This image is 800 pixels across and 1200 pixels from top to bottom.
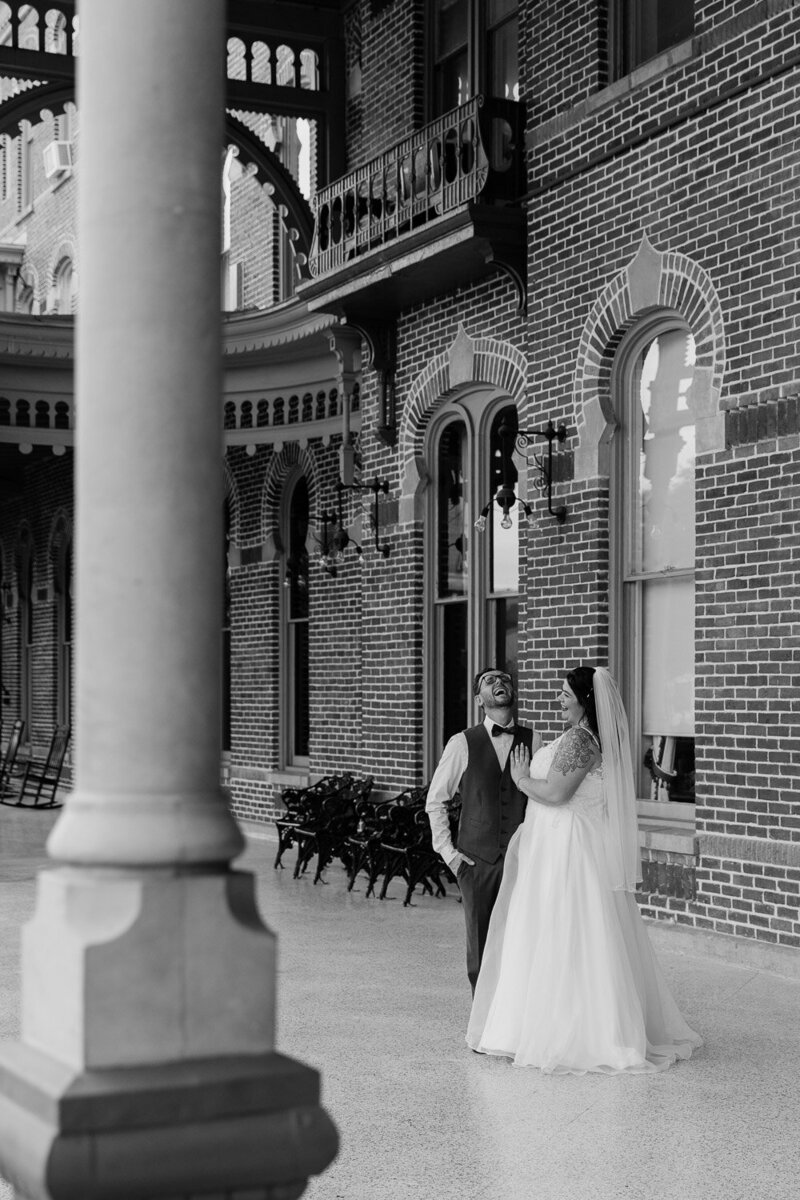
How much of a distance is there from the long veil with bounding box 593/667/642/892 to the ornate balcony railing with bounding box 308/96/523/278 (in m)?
5.72

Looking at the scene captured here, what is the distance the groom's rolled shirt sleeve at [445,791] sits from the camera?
8.01 m

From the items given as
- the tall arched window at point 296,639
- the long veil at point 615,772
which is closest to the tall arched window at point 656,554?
the long veil at point 615,772

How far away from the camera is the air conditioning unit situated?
2763 centimetres

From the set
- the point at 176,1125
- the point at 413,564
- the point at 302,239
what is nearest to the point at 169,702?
the point at 176,1125

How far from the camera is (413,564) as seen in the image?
14547 millimetres

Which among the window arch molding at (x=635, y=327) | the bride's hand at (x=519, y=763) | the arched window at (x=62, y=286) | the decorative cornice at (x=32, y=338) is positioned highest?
the arched window at (x=62, y=286)

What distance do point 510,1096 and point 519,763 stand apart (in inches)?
74.0

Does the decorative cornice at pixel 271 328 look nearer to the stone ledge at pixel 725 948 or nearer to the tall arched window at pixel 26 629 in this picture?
the stone ledge at pixel 725 948

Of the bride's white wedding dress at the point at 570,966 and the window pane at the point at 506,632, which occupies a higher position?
the window pane at the point at 506,632

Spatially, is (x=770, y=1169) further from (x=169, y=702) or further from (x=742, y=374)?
(x=742, y=374)

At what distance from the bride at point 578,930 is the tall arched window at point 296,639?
1043 centimetres

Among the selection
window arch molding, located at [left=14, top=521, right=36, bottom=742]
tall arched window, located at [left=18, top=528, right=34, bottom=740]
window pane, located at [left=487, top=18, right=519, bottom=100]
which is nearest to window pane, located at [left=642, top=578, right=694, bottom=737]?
window pane, located at [left=487, top=18, right=519, bottom=100]

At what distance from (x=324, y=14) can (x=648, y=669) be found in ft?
28.3

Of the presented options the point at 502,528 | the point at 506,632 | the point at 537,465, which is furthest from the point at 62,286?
the point at 537,465
